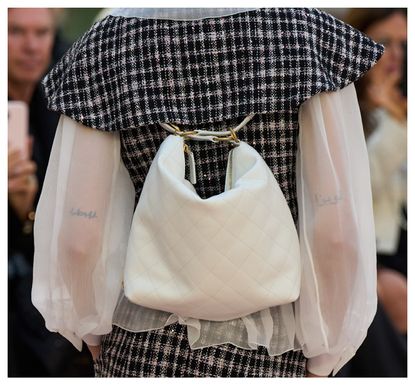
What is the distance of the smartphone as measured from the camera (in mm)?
2477

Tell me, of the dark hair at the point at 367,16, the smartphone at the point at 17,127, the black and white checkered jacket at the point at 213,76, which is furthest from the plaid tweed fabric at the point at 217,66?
the dark hair at the point at 367,16

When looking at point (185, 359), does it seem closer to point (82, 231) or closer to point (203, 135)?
point (82, 231)

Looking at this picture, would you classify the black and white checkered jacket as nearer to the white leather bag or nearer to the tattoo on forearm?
the white leather bag

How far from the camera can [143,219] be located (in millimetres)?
1288

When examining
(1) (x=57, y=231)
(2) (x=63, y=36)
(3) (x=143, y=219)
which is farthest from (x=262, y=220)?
(2) (x=63, y=36)

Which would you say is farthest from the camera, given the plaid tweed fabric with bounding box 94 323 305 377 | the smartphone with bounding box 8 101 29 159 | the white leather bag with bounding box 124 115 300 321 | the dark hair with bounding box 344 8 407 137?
the dark hair with bounding box 344 8 407 137

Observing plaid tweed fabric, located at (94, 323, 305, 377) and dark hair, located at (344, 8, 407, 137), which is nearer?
plaid tweed fabric, located at (94, 323, 305, 377)

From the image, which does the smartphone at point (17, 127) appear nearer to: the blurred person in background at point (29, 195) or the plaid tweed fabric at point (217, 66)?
the blurred person in background at point (29, 195)

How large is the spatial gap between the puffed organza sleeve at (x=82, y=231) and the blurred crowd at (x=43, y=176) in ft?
3.04

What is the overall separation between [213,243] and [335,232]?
28cm

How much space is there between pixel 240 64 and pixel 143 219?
344 millimetres

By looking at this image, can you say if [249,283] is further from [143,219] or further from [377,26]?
[377,26]

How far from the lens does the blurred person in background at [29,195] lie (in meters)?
2.36

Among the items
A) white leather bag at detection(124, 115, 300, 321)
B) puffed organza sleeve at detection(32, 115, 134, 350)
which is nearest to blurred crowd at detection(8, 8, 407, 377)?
puffed organza sleeve at detection(32, 115, 134, 350)
